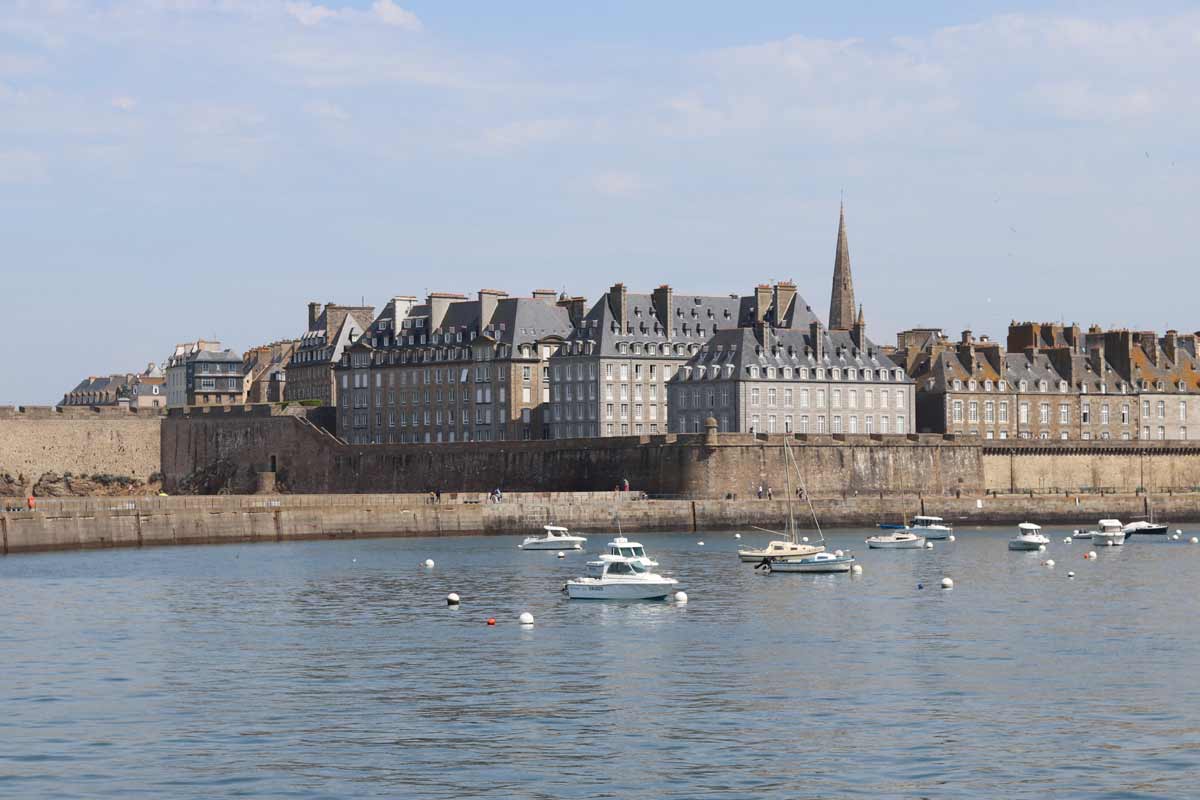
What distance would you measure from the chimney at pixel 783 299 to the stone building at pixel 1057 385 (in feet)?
22.5

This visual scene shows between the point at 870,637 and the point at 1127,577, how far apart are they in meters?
18.6

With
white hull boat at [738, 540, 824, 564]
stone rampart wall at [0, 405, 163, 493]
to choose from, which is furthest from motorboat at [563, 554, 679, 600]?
stone rampart wall at [0, 405, 163, 493]

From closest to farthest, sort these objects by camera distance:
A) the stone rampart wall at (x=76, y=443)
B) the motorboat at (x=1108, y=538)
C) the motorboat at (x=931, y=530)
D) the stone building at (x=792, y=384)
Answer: the motorboat at (x=1108, y=538), the motorboat at (x=931, y=530), the stone building at (x=792, y=384), the stone rampart wall at (x=76, y=443)

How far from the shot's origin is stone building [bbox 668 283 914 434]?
91.0 m

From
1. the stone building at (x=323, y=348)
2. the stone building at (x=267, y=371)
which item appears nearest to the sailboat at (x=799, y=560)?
the stone building at (x=323, y=348)

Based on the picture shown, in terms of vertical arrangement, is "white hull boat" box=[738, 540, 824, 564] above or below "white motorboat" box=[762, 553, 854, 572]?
above

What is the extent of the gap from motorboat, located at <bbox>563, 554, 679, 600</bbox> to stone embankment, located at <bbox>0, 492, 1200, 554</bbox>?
81.6 ft

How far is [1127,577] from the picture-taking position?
57344 millimetres

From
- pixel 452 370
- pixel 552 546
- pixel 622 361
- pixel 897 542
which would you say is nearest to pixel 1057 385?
pixel 622 361

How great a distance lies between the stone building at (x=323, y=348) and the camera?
116688 millimetres

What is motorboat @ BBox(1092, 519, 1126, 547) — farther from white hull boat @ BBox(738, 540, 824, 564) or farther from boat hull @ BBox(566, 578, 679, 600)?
boat hull @ BBox(566, 578, 679, 600)

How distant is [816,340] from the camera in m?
93.1

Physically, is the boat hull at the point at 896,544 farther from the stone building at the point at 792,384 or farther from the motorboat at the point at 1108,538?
the stone building at the point at 792,384

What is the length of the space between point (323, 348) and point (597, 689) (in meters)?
86.0
